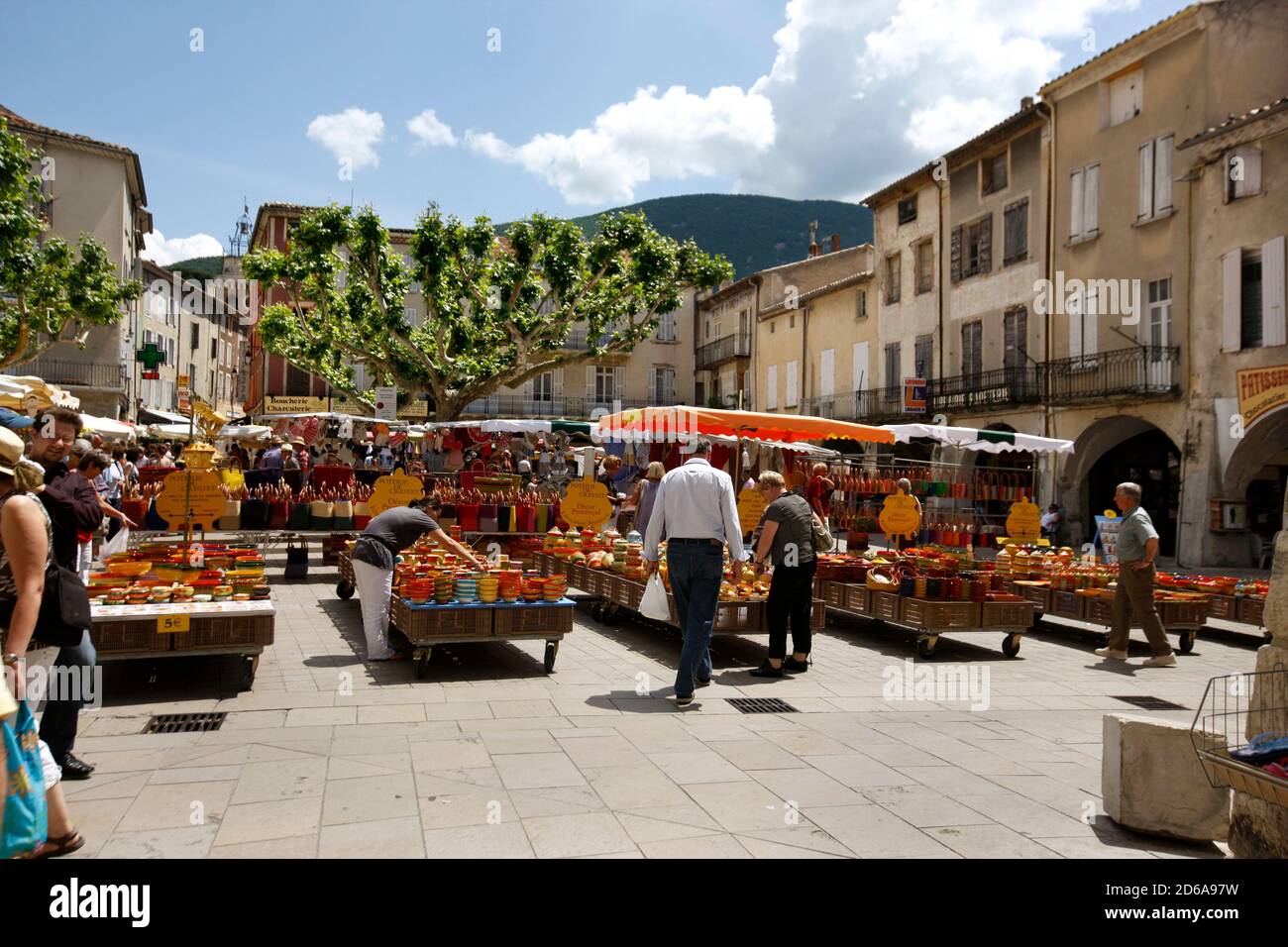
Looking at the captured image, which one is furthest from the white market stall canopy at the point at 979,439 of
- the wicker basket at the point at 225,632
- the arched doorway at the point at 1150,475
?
the wicker basket at the point at 225,632

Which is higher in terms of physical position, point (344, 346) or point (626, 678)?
point (344, 346)

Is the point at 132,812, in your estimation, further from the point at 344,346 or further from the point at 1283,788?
the point at 344,346

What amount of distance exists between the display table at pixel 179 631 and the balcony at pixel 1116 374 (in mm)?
19896

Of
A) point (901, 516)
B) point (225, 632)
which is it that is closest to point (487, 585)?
point (225, 632)

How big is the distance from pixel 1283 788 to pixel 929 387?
27222mm

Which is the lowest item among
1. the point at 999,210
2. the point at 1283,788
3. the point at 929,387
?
the point at 1283,788

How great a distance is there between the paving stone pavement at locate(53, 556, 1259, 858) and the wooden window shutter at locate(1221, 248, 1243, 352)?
13547 millimetres

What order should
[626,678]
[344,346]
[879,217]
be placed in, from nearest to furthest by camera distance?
[626,678], [344,346], [879,217]

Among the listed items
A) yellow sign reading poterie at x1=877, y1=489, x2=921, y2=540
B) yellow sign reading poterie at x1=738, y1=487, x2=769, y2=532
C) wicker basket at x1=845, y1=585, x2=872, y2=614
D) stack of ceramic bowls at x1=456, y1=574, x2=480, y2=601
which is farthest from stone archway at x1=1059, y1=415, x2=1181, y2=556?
stack of ceramic bowls at x1=456, y1=574, x2=480, y2=601

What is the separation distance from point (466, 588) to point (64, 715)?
3.48m

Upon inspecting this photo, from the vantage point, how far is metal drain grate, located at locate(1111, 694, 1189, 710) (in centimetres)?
763

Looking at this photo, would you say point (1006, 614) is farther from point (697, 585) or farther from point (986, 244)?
point (986, 244)

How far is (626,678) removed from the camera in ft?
26.3
